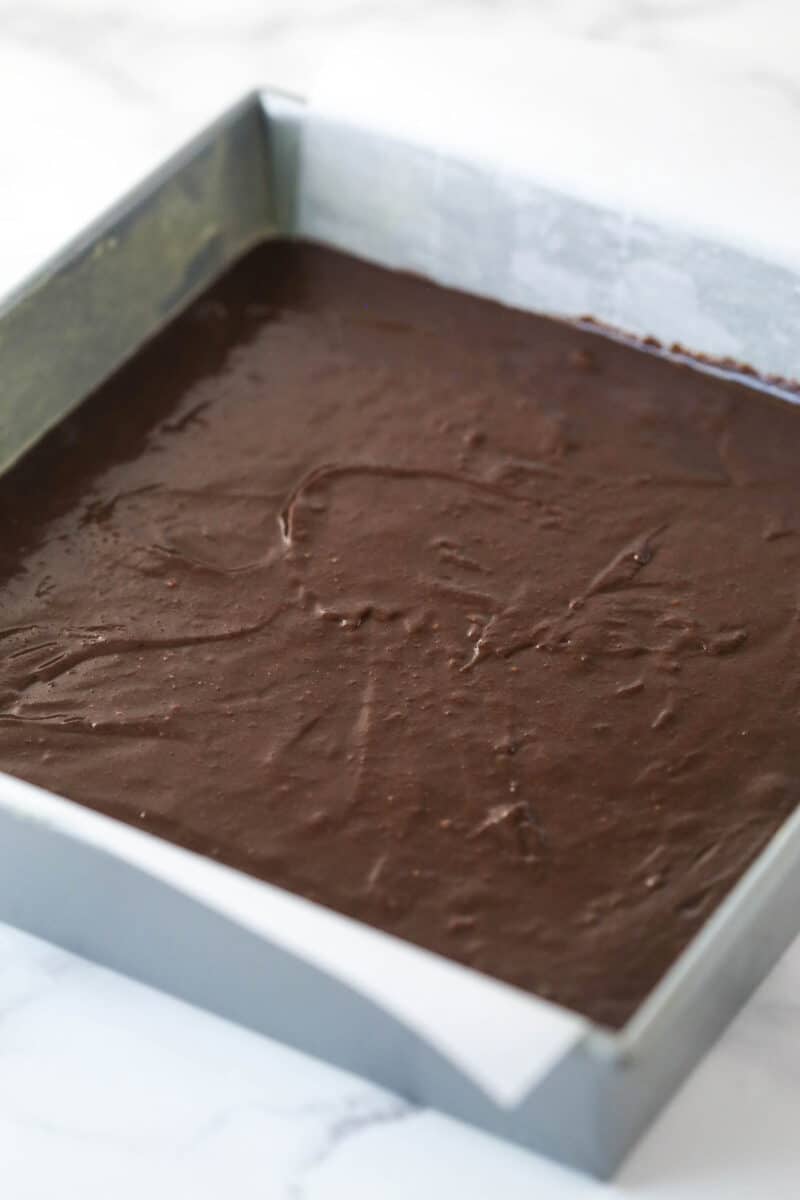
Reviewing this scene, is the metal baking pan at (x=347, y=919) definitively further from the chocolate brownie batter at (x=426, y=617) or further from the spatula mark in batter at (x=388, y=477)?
the spatula mark in batter at (x=388, y=477)

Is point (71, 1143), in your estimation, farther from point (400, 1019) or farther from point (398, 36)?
point (398, 36)

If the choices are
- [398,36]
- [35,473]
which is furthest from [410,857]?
[398,36]

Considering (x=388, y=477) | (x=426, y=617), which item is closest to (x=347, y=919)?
(x=426, y=617)

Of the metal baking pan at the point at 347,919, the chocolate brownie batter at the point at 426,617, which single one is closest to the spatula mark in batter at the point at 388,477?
the chocolate brownie batter at the point at 426,617

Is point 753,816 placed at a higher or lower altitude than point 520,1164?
higher

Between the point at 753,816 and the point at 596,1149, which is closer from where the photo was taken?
the point at 596,1149

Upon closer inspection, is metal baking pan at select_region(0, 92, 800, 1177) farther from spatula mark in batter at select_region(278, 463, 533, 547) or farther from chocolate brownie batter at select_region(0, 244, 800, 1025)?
spatula mark in batter at select_region(278, 463, 533, 547)
